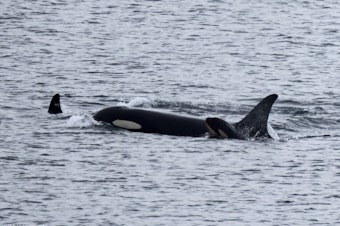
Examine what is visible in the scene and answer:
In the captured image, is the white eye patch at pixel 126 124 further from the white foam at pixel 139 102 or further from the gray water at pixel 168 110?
the white foam at pixel 139 102

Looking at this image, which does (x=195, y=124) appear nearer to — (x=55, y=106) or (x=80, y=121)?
(x=80, y=121)

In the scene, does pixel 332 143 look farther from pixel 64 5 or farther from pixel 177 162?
pixel 64 5

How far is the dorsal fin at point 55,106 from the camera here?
34.2 meters

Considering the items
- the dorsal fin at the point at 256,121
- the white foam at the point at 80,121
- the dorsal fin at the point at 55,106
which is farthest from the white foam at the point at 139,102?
the dorsal fin at the point at 256,121

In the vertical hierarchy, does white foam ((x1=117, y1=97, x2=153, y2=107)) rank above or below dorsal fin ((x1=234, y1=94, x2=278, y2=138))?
below

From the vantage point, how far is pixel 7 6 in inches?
2424

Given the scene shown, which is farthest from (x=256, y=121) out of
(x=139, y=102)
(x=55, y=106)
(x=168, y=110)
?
(x=139, y=102)

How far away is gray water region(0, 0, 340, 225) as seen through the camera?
26344 millimetres

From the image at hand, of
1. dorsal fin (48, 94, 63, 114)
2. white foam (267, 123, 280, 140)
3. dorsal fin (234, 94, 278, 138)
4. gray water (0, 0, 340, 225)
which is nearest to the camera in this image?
gray water (0, 0, 340, 225)

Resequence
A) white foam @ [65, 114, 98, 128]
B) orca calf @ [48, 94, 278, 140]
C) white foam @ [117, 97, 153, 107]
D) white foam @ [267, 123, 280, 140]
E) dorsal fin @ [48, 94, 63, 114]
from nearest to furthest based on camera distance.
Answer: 1. orca calf @ [48, 94, 278, 140]
2. white foam @ [267, 123, 280, 140]
3. white foam @ [65, 114, 98, 128]
4. dorsal fin @ [48, 94, 63, 114]
5. white foam @ [117, 97, 153, 107]

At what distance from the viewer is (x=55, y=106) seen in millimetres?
34312

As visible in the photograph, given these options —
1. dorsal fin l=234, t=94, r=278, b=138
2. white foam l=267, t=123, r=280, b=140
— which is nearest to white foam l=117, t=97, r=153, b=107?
white foam l=267, t=123, r=280, b=140

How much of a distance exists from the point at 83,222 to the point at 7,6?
3741cm

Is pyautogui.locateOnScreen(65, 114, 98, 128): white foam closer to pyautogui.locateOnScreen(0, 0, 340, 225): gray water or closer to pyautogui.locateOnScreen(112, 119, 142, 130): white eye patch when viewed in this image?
pyautogui.locateOnScreen(0, 0, 340, 225): gray water
